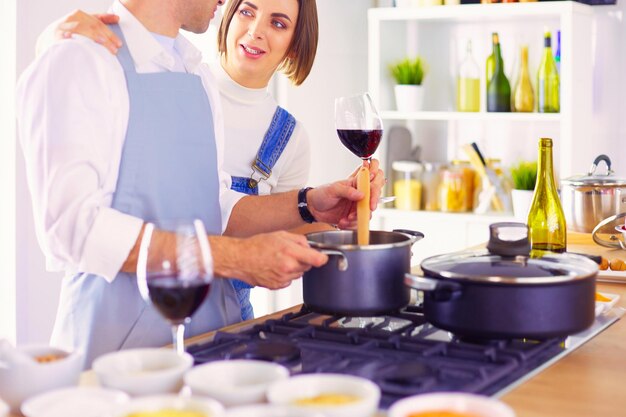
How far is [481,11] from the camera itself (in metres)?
4.50

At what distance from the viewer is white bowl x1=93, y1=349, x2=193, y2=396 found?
117cm

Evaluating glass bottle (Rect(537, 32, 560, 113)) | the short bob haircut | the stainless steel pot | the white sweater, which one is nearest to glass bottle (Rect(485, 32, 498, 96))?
glass bottle (Rect(537, 32, 560, 113))

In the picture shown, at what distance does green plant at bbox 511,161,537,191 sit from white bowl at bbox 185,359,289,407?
127 inches

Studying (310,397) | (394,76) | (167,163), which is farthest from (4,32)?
(310,397)

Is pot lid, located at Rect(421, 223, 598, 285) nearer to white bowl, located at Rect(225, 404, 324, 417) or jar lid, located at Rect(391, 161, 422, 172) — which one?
white bowl, located at Rect(225, 404, 324, 417)

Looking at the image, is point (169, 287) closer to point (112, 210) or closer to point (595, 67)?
point (112, 210)

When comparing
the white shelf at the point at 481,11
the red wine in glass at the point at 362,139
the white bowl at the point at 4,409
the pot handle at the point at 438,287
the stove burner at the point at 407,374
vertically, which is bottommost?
the white bowl at the point at 4,409

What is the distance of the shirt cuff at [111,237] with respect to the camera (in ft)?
5.45

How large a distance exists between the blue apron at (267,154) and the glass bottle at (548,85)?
6.72ft

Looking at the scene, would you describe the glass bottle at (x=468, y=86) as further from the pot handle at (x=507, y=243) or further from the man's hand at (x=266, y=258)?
the man's hand at (x=266, y=258)

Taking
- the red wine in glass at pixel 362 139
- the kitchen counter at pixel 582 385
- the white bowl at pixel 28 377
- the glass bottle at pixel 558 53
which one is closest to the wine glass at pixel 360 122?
the red wine in glass at pixel 362 139

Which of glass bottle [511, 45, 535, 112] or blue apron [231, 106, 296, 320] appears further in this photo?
glass bottle [511, 45, 535, 112]

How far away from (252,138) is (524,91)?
2.22m

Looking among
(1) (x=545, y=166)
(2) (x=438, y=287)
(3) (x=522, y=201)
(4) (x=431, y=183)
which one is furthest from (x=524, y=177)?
(2) (x=438, y=287)
